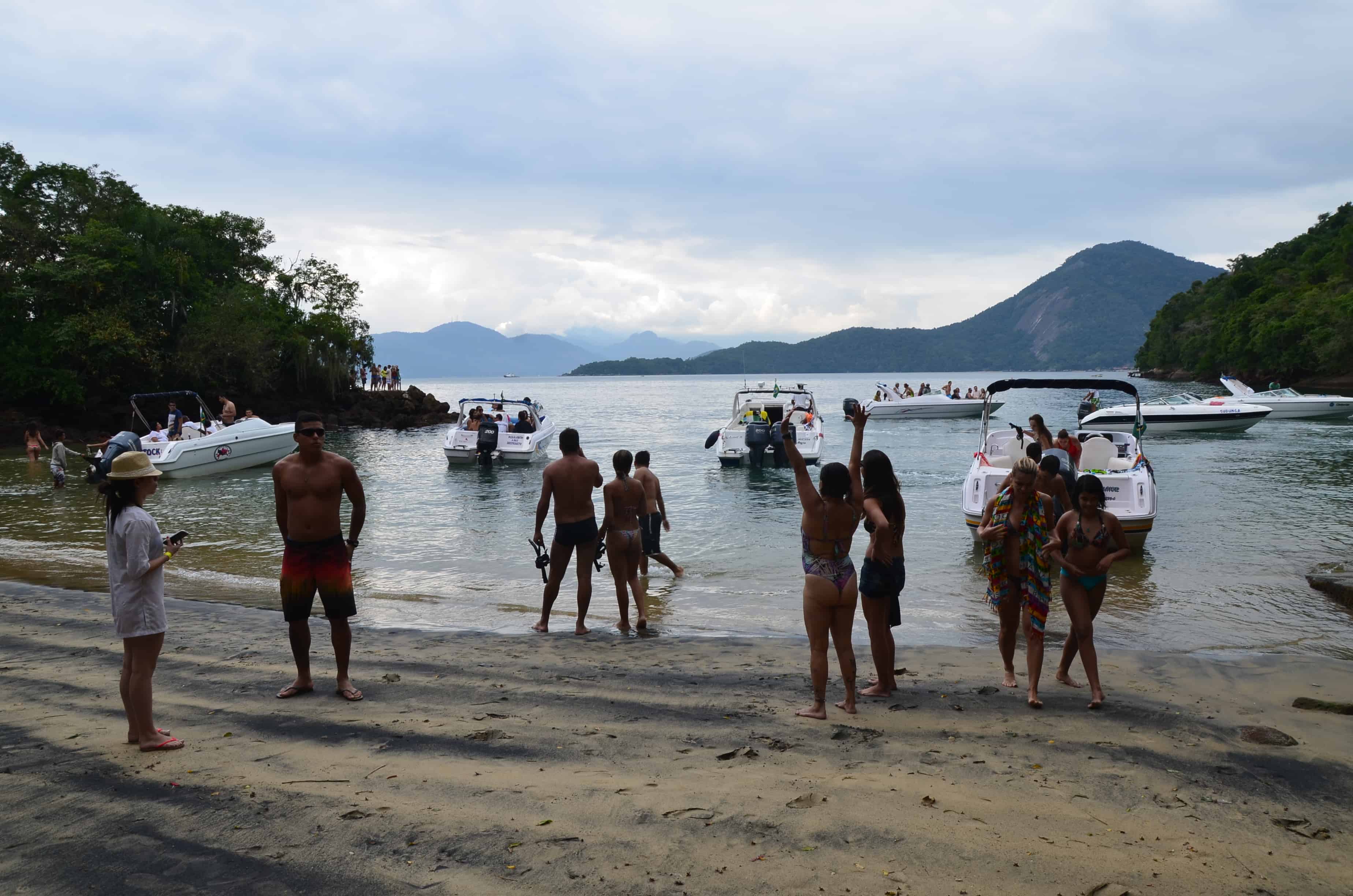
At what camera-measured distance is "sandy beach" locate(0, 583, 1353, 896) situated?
11.5 feet

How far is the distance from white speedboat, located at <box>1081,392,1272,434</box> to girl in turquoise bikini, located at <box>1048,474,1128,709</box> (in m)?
31.7

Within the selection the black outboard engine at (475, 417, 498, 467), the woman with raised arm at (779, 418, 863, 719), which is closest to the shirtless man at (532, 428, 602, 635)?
the woman with raised arm at (779, 418, 863, 719)

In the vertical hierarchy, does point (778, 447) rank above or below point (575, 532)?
below

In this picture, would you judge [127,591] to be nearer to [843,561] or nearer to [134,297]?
[843,561]

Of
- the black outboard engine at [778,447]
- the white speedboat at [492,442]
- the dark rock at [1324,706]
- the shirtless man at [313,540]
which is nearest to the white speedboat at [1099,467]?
the dark rock at [1324,706]

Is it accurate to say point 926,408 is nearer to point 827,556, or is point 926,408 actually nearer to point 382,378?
point 382,378

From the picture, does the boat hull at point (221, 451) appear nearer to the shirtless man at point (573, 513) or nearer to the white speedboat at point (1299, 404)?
the shirtless man at point (573, 513)

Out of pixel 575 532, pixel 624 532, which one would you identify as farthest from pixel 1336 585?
pixel 575 532

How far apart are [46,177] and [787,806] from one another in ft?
150

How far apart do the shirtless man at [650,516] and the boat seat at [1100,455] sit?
704cm

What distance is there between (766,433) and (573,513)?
16.2m

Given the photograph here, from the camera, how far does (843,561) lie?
524 centimetres

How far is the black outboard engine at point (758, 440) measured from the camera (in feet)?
77.5

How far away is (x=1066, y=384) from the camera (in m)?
12.9
